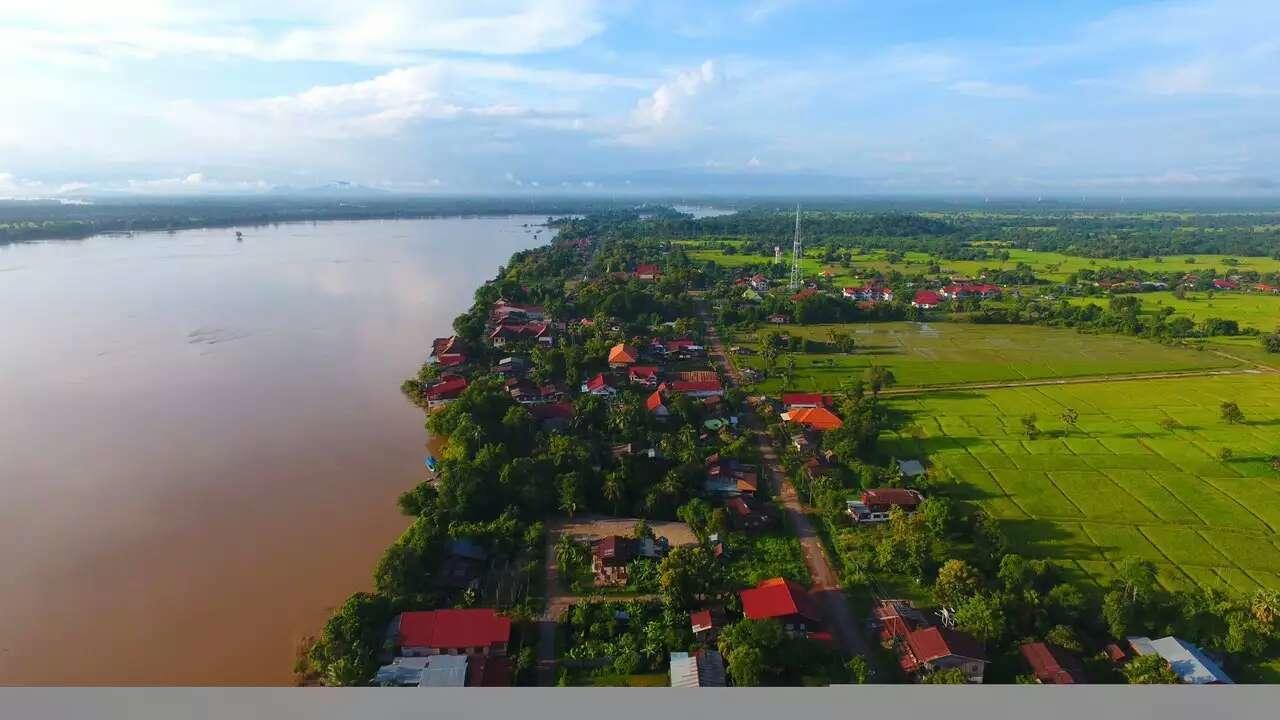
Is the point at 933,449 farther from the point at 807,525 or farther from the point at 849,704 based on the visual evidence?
the point at 849,704

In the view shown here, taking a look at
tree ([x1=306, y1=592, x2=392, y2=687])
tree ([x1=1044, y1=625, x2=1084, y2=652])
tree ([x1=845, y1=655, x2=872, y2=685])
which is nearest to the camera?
tree ([x1=845, y1=655, x2=872, y2=685])

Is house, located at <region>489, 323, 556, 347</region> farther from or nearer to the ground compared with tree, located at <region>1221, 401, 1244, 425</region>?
farther from the ground

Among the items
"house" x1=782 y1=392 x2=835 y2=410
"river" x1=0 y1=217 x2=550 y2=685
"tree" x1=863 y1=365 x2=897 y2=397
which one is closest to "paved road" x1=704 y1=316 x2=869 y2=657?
"house" x1=782 y1=392 x2=835 y2=410

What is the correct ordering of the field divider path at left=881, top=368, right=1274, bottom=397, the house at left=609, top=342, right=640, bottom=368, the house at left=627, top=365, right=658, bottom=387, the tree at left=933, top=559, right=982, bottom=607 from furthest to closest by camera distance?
the house at left=609, top=342, right=640, bottom=368, the field divider path at left=881, top=368, right=1274, bottom=397, the house at left=627, top=365, right=658, bottom=387, the tree at left=933, top=559, right=982, bottom=607

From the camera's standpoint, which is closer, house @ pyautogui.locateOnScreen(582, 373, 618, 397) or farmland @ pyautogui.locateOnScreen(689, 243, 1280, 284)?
house @ pyautogui.locateOnScreen(582, 373, 618, 397)

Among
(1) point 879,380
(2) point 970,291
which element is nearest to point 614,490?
(1) point 879,380

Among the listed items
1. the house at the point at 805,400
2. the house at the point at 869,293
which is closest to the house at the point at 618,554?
the house at the point at 805,400

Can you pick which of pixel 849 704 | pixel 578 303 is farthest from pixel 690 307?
pixel 849 704

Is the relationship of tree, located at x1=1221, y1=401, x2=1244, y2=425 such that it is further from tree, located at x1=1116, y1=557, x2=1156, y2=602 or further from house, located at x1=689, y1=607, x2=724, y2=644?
house, located at x1=689, y1=607, x2=724, y2=644
